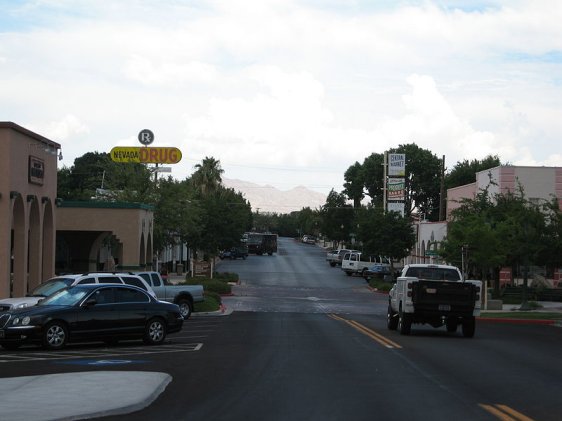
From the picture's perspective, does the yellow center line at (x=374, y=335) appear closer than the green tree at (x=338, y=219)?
Yes

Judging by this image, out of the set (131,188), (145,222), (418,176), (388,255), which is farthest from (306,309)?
(418,176)

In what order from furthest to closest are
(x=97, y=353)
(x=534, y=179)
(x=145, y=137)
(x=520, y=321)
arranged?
(x=534, y=179)
(x=145, y=137)
(x=520, y=321)
(x=97, y=353)

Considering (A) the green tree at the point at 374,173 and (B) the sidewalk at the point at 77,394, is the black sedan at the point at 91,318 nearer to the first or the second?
(B) the sidewalk at the point at 77,394

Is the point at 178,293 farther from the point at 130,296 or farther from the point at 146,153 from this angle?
the point at 146,153

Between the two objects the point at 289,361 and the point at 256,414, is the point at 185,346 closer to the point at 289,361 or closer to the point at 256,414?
the point at 289,361

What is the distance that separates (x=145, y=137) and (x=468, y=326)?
109 feet

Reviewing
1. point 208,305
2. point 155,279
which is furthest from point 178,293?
point 208,305

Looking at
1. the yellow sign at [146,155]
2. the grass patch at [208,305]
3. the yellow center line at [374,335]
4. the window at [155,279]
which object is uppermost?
the yellow sign at [146,155]

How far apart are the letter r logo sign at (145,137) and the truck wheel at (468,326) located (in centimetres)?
3277

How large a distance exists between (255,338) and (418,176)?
314 feet

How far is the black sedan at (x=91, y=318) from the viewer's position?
21.1 meters

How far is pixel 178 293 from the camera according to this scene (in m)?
35.7

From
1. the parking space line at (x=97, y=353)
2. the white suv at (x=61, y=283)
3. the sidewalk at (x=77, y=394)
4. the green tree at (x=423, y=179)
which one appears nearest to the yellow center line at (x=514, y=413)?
the sidewalk at (x=77, y=394)

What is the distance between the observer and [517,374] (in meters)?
17.6
